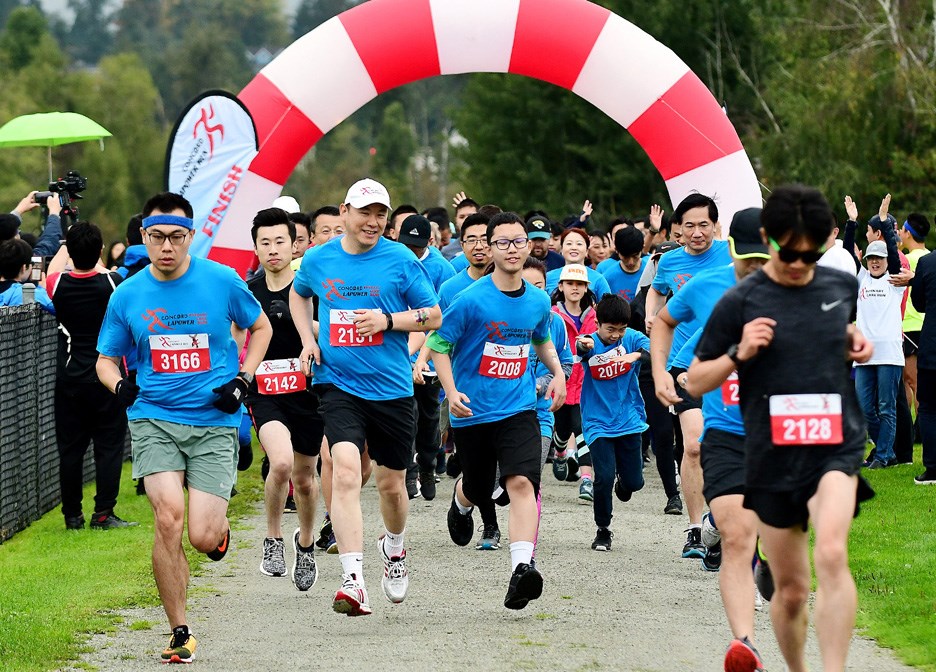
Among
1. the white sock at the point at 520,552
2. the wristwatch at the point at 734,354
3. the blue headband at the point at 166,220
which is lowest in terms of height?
the white sock at the point at 520,552

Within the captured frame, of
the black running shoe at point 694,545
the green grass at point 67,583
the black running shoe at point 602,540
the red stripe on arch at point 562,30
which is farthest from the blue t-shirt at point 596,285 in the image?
the black running shoe at point 694,545

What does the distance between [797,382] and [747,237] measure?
1230 millimetres

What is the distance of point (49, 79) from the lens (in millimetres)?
85438

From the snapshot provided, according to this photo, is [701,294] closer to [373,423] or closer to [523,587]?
[523,587]

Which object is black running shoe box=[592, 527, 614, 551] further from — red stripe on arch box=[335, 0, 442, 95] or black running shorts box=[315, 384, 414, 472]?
red stripe on arch box=[335, 0, 442, 95]

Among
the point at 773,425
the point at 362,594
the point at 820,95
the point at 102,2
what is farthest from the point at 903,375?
the point at 102,2

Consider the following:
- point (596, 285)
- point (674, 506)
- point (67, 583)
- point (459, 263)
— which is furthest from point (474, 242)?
point (67, 583)

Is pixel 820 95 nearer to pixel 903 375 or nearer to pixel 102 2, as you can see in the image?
pixel 903 375

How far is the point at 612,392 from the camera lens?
10781mm

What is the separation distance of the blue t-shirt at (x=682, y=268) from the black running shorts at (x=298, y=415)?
2.08 m

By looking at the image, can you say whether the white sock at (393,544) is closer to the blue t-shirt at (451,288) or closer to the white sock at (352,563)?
the white sock at (352,563)

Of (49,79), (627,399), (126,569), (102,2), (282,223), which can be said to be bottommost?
(126,569)

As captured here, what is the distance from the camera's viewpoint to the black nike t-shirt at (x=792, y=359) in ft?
18.5

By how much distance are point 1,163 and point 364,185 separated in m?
63.5
